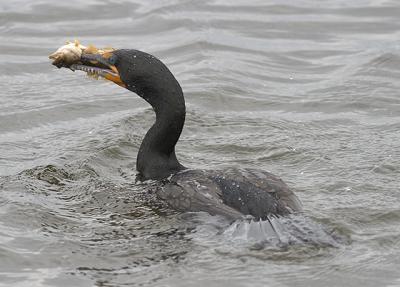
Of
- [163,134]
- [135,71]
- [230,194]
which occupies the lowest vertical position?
[230,194]

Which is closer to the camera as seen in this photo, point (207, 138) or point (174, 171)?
point (174, 171)

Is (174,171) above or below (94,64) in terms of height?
below

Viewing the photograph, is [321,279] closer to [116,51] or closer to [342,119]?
[116,51]

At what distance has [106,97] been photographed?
44.7 feet

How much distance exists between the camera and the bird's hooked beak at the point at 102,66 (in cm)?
1045

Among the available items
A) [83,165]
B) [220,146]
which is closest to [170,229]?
[83,165]

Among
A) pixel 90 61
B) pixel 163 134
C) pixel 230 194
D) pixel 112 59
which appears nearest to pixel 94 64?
pixel 90 61

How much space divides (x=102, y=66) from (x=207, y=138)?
83.3 inches

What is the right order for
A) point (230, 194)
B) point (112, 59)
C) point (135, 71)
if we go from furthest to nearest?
point (112, 59) < point (135, 71) < point (230, 194)

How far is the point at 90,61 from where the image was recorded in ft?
34.7

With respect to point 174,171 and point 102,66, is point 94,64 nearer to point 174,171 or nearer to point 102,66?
point 102,66

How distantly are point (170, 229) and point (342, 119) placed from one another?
4.32 meters

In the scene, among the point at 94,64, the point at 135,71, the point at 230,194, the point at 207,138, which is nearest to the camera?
the point at 230,194

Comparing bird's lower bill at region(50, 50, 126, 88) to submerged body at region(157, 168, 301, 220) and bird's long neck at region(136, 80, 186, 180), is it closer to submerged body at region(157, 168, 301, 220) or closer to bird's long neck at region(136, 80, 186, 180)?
bird's long neck at region(136, 80, 186, 180)
